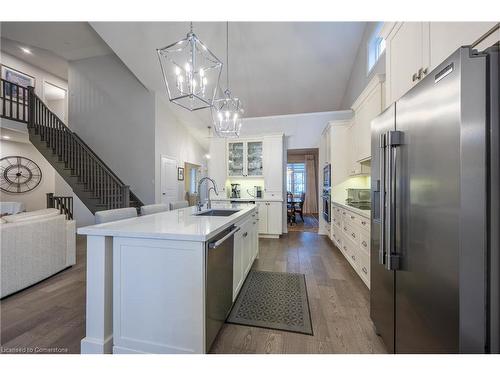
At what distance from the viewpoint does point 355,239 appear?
2.83 m

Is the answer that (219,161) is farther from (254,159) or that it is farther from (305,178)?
(305,178)

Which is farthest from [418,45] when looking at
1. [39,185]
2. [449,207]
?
[39,185]

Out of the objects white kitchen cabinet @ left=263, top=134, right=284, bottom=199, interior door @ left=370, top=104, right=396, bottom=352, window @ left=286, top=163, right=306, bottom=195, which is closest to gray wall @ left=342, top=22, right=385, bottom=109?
white kitchen cabinet @ left=263, top=134, right=284, bottom=199

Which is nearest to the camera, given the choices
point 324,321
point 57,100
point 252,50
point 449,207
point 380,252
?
point 449,207

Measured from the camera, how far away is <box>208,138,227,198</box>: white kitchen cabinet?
18.1 feet

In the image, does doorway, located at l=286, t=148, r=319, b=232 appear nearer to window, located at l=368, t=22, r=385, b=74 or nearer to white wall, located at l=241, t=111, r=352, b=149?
white wall, located at l=241, t=111, r=352, b=149

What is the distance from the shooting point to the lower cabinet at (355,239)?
244cm

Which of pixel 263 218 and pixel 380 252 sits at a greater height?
pixel 380 252

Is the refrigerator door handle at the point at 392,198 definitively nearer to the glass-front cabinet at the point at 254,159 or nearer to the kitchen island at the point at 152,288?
the kitchen island at the point at 152,288

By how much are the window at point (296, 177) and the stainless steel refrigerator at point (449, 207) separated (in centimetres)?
815

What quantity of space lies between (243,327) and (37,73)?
911cm

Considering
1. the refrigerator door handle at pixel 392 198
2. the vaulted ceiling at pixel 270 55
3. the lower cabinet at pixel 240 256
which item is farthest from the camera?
the vaulted ceiling at pixel 270 55

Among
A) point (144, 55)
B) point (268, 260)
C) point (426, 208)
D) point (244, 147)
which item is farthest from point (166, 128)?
point (426, 208)

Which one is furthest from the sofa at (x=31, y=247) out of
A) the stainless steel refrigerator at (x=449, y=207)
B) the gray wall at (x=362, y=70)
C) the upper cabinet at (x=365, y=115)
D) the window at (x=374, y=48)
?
the window at (x=374, y=48)
